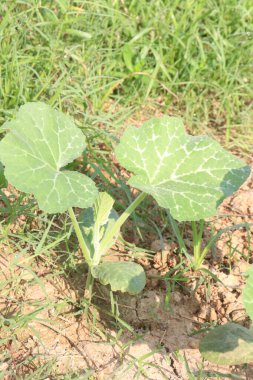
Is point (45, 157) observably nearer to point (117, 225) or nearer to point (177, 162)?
point (117, 225)

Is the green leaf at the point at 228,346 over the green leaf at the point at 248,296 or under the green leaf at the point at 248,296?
under

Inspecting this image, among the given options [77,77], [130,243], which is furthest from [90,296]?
[77,77]

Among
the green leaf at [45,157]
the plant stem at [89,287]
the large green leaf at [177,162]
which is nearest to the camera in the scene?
the green leaf at [45,157]

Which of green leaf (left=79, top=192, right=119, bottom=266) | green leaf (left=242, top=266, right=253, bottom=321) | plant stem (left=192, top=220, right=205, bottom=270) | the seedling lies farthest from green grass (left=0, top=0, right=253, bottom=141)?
green leaf (left=242, top=266, right=253, bottom=321)

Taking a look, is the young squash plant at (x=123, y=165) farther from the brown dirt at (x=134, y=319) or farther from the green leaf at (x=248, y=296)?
the green leaf at (x=248, y=296)

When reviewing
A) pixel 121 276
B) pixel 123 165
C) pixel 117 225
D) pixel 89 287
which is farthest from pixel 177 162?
pixel 89 287

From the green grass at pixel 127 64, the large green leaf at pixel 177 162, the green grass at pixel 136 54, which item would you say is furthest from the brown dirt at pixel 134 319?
the green grass at pixel 136 54

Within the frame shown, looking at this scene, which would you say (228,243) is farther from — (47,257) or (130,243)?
(47,257)

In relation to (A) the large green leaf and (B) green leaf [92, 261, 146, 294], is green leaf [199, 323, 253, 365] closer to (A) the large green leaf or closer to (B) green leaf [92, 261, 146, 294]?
(B) green leaf [92, 261, 146, 294]
